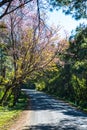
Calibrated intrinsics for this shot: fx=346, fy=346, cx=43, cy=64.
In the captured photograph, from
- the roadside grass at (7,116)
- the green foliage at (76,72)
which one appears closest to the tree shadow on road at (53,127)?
the roadside grass at (7,116)

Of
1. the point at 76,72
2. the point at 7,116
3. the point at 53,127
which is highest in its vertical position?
the point at 76,72

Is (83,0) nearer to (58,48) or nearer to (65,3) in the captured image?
(65,3)

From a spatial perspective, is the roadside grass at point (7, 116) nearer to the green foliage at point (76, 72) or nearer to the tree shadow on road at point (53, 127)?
the tree shadow on road at point (53, 127)

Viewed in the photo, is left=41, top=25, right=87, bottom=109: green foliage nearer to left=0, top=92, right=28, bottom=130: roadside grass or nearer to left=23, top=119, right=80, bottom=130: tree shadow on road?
left=0, top=92, right=28, bottom=130: roadside grass

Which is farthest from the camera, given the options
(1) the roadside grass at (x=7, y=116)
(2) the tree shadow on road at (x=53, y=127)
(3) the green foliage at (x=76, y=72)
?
(3) the green foliage at (x=76, y=72)

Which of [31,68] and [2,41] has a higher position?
[2,41]

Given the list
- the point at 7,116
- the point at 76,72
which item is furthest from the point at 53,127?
the point at 76,72

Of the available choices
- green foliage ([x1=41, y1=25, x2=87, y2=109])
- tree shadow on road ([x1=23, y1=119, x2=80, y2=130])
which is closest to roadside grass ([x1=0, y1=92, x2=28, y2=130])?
tree shadow on road ([x1=23, y1=119, x2=80, y2=130])

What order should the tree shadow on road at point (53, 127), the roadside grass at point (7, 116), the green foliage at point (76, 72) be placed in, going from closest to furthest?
the tree shadow on road at point (53, 127), the roadside grass at point (7, 116), the green foliage at point (76, 72)

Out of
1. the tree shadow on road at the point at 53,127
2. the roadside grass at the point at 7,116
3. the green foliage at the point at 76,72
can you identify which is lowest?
the tree shadow on road at the point at 53,127

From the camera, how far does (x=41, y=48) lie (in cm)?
2564

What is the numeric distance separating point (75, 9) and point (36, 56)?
7739mm

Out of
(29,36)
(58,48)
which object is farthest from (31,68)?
(58,48)

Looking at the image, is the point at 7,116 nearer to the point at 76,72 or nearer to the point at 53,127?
the point at 53,127
